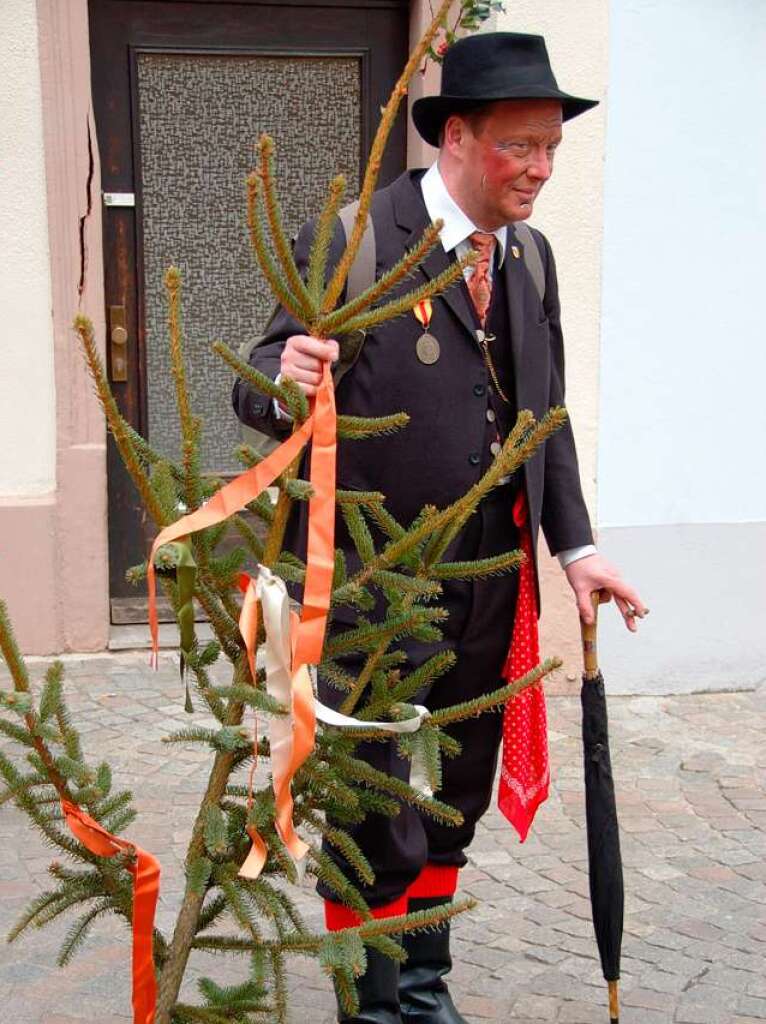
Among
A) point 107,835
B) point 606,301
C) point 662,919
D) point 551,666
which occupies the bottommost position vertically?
point 662,919

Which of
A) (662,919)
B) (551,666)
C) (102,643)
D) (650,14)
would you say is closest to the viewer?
(551,666)

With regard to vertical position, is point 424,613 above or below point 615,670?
above

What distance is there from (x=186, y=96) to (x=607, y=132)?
1710 millimetres

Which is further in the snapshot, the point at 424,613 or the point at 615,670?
the point at 615,670

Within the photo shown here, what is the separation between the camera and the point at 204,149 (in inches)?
238

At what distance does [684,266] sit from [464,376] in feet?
9.65

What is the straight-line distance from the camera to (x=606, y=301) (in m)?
5.64

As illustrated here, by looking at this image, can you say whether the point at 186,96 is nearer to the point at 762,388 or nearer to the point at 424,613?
the point at 762,388

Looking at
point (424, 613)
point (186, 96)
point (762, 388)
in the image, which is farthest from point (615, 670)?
point (424, 613)

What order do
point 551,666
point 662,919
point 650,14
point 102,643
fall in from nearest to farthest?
point 551,666, point 662,919, point 650,14, point 102,643

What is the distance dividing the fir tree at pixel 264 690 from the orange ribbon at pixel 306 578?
0.03m

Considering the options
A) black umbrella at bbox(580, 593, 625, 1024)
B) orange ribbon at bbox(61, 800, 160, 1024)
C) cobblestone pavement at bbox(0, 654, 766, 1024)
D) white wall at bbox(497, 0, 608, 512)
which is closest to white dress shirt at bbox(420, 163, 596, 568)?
black umbrella at bbox(580, 593, 625, 1024)

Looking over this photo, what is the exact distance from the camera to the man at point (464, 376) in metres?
2.87

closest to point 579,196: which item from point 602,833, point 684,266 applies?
point 684,266
